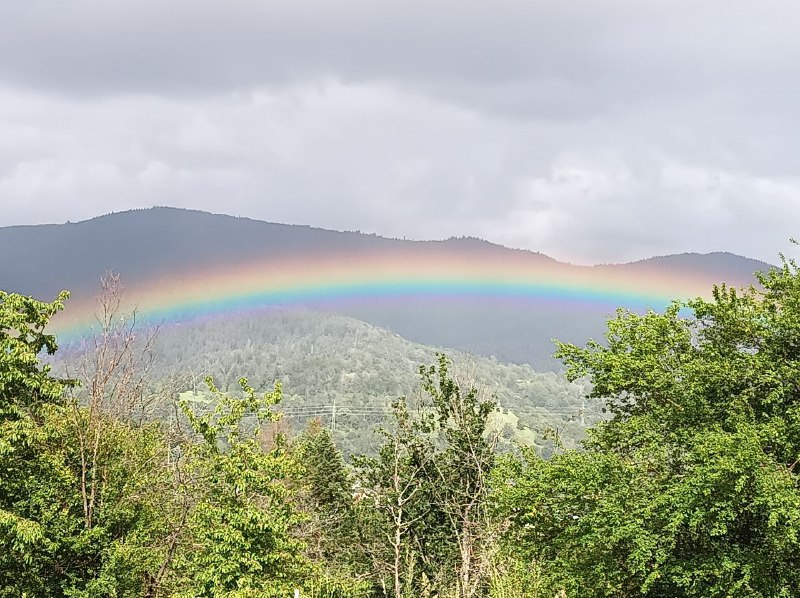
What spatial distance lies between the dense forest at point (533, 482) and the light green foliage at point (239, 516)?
0.15 feet

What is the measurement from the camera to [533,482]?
19.3 metres

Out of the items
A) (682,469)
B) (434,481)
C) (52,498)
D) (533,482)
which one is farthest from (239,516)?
(434,481)

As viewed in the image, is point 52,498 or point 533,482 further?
point 533,482

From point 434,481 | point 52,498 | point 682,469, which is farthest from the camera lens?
point 434,481

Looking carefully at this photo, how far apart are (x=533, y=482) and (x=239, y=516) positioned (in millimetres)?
7683

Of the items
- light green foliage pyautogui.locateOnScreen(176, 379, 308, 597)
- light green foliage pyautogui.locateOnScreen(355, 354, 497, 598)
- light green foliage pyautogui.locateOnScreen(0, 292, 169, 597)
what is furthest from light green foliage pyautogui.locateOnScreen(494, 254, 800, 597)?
light green foliage pyautogui.locateOnScreen(355, 354, 497, 598)

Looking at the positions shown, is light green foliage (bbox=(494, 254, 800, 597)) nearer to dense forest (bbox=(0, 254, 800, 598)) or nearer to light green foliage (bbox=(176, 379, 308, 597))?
dense forest (bbox=(0, 254, 800, 598))

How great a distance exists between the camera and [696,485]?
15.5 metres

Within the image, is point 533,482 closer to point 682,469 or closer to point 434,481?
point 682,469

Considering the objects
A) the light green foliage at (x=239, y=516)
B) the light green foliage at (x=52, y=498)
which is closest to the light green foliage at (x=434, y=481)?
the light green foliage at (x=52, y=498)

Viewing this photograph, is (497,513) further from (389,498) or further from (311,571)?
(389,498)

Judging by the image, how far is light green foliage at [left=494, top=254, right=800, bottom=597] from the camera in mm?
15266

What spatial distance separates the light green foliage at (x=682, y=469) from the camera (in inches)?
601

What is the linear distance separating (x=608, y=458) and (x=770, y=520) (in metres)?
4.53
